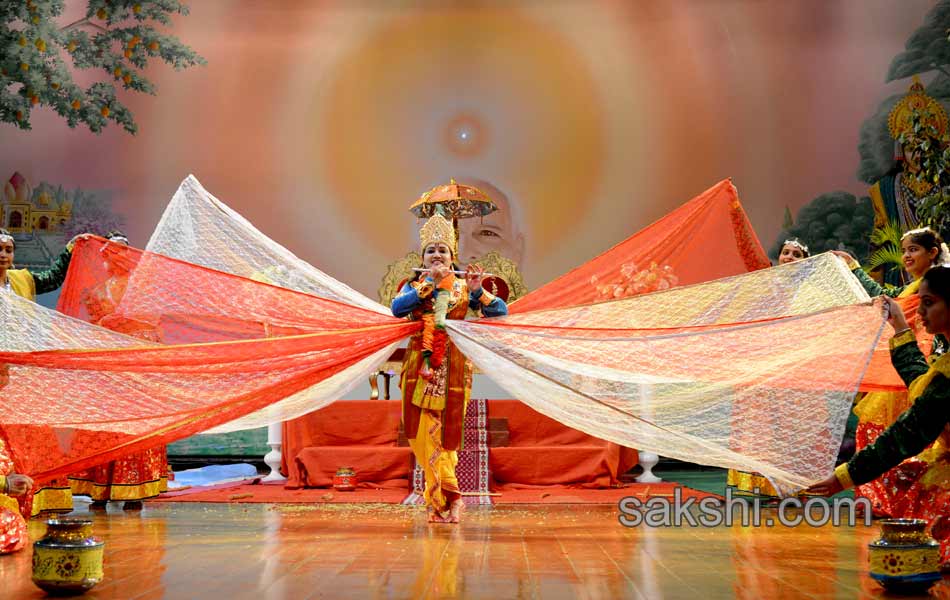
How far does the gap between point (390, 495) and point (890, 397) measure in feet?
9.86

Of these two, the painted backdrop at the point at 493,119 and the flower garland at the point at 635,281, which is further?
the painted backdrop at the point at 493,119

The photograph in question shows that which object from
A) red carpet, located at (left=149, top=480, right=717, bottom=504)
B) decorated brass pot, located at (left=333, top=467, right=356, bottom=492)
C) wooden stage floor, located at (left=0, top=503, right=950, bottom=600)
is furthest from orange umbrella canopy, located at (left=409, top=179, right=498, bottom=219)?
wooden stage floor, located at (left=0, top=503, right=950, bottom=600)

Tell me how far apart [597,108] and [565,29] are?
0.85m

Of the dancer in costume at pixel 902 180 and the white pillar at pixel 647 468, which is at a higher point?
the dancer in costume at pixel 902 180

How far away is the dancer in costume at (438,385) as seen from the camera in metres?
4.46

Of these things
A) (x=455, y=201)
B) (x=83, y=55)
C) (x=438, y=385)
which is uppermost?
(x=83, y=55)

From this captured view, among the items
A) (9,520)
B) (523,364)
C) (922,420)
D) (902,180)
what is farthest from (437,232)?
(902,180)

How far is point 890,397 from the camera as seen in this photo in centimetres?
449

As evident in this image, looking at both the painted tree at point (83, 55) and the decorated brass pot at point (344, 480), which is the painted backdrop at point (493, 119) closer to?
the painted tree at point (83, 55)

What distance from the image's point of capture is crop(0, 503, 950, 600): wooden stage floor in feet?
9.30

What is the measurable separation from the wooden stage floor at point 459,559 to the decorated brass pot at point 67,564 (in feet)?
0.18

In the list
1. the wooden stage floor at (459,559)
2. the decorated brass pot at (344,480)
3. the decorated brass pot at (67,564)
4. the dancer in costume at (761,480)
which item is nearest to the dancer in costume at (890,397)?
the wooden stage floor at (459,559)

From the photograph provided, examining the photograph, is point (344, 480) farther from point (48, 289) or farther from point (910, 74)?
point (910, 74)

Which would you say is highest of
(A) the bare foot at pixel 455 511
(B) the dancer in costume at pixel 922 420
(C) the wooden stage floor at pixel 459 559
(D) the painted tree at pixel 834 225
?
(D) the painted tree at pixel 834 225
